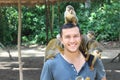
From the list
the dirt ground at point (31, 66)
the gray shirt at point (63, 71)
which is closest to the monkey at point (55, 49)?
the gray shirt at point (63, 71)

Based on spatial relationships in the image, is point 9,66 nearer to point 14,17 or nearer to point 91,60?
point 14,17

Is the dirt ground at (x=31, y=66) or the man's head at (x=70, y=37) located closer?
the man's head at (x=70, y=37)

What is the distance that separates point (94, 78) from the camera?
2.16m

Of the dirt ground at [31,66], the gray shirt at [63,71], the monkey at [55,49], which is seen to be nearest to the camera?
the gray shirt at [63,71]

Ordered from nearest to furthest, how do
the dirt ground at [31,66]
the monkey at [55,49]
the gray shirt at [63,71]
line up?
1. the gray shirt at [63,71]
2. the monkey at [55,49]
3. the dirt ground at [31,66]

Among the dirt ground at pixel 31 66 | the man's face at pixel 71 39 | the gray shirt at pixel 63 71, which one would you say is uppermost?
the man's face at pixel 71 39

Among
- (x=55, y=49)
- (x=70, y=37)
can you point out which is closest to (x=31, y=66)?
(x=55, y=49)

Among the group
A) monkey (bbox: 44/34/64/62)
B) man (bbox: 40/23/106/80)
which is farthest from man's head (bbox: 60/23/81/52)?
monkey (bbox: 44/34/64/62)

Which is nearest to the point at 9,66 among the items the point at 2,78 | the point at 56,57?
the point at 2,78

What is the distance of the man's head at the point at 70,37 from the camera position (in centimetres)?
212

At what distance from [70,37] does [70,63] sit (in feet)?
0.50

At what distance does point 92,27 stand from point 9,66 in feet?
21.3

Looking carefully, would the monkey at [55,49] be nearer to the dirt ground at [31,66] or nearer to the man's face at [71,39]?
the man's face at [71,39]

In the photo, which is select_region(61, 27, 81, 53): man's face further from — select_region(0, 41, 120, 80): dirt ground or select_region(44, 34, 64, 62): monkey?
select_region(0, 41, 120, 80): dirt ground
